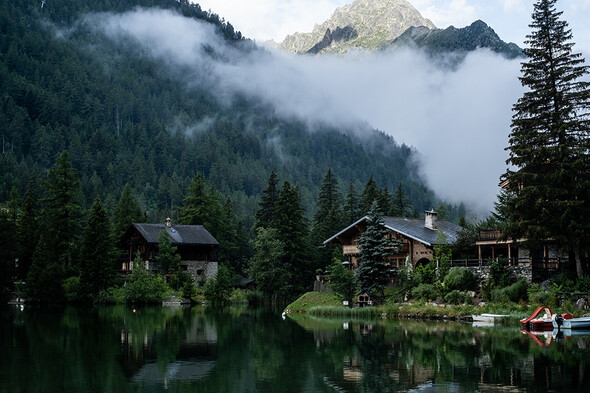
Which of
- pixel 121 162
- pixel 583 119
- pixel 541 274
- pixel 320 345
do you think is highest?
pixel 121 162

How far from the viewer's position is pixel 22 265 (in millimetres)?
72125

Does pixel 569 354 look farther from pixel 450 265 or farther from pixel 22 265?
pixel 22 265

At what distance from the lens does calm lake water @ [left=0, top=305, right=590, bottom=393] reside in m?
18.5

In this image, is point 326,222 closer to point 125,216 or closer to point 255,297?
point 255,297

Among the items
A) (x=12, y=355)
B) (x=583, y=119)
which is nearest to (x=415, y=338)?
(x=12, y=355)

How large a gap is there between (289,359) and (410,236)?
34655 millimetres

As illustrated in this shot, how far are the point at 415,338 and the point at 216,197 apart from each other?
2599 inches

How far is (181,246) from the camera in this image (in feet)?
270

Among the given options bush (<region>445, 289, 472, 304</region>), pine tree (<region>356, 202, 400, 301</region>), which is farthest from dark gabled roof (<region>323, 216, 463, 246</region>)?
bush (<region>445, 289, 472, 304</region>)

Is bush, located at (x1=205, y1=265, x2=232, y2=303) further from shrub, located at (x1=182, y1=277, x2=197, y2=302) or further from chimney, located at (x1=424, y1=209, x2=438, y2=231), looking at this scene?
chimney, located at (x1=424, y1=209, x2=438, y2=231)

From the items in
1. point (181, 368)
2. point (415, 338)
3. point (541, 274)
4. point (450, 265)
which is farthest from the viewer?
point (450, 265)

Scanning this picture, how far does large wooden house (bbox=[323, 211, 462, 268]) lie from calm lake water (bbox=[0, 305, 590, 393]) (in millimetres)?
19233

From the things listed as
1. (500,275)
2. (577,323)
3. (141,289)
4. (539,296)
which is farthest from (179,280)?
(577,323)

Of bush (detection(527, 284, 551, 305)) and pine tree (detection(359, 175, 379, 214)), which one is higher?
pine tree (detection(359, 175, 379, 214))
